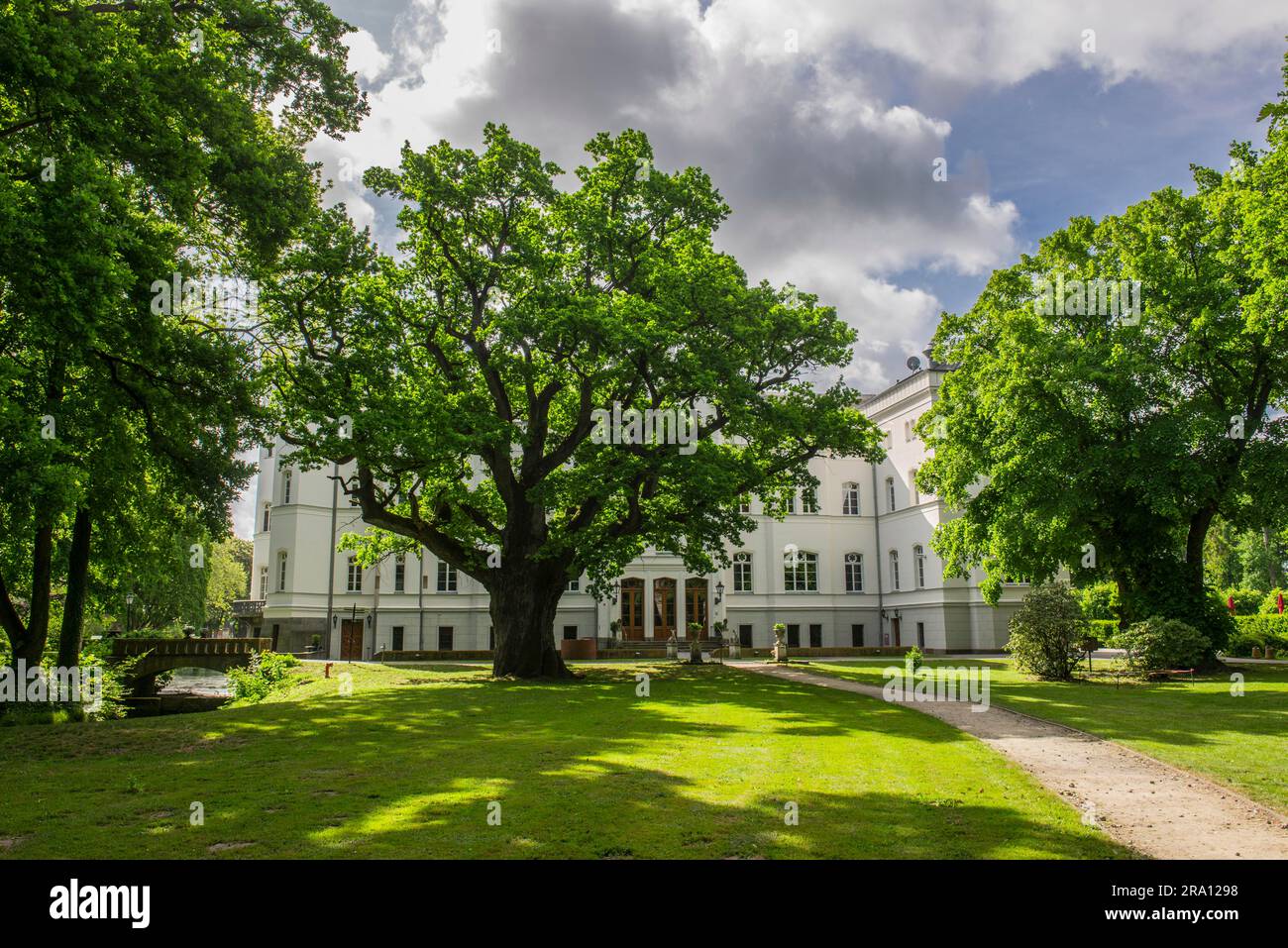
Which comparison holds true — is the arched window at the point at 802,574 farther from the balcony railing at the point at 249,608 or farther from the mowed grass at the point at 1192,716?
the balcony railing at the point at 249,608

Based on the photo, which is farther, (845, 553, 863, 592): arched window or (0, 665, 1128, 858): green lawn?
(845, 553, 863, 592): arched window

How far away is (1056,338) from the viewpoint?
25.8 metres

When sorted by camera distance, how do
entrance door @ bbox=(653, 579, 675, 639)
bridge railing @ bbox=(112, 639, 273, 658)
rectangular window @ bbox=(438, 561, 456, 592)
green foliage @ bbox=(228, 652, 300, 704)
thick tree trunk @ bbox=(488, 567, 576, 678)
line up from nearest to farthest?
thick tree trunk @ bbox=(488, 567, 576, 678)
green foliage @ bbox=(228, 652, 300, 704)
bridge railing @ bbox=(112, 639, 273, 658)
rectangular window @ bbox=(438, 561, 456, 592)
entrance door @ bbox=(653, 579, 675, 639)

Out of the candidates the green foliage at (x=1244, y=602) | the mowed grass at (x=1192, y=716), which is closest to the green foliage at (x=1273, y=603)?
the green foliage at (x=1244, y=602)

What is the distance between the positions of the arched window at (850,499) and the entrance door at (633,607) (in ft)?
43.8

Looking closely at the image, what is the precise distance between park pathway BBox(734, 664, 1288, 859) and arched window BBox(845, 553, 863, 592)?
122ft

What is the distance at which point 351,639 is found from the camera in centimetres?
4647

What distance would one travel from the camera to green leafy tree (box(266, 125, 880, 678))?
22469 millimetres

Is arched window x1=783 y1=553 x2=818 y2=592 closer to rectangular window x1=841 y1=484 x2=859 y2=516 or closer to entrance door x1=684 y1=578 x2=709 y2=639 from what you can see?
rectangular window x1=841 y1=484 x2=859 y2=516

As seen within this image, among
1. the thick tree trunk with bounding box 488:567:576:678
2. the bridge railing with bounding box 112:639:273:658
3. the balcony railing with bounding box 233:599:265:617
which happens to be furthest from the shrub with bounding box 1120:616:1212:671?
the balcony railing with bounding box 233:599:265:617

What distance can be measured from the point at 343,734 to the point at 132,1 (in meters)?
13.5

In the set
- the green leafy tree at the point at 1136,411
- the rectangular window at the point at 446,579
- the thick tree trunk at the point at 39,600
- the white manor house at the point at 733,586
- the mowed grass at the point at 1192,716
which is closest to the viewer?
the mowed grass at the point at 1192,716

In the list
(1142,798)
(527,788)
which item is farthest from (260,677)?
(1142,798)

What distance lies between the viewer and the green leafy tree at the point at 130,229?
471 inches
